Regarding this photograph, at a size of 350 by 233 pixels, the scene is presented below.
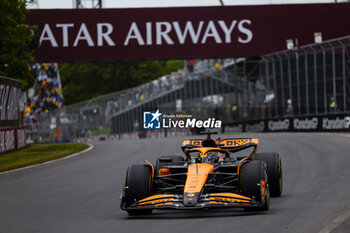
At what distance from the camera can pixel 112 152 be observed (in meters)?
25.4

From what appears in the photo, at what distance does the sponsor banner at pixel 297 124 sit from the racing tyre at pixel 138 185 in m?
21.0

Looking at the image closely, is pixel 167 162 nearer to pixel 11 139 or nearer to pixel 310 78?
pixel 11 139

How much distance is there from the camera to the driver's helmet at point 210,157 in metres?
10.3

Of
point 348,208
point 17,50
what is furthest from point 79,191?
point 17,50

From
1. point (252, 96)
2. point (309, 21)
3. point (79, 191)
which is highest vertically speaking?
point (309, 21)

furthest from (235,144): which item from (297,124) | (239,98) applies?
(239,98)

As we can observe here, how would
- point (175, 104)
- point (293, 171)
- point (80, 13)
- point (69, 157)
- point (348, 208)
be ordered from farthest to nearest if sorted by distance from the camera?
point (175, 104), point (80, 13), point (69, 157), point (293, 171), point (348, 208)

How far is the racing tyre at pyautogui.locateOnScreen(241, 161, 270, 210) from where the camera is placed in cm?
924

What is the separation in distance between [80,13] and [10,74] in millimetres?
4509

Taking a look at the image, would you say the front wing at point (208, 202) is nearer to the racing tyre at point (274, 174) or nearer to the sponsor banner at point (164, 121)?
the sponsor banner at point (164, 121)

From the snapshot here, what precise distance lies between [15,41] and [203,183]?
2408 centimetres

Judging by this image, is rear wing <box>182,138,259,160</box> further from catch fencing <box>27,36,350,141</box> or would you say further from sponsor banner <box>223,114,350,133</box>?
sponsor banner <box>223,114,350,133</box>

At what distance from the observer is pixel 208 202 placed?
898cm

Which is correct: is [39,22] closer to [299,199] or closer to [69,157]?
[69,157]
